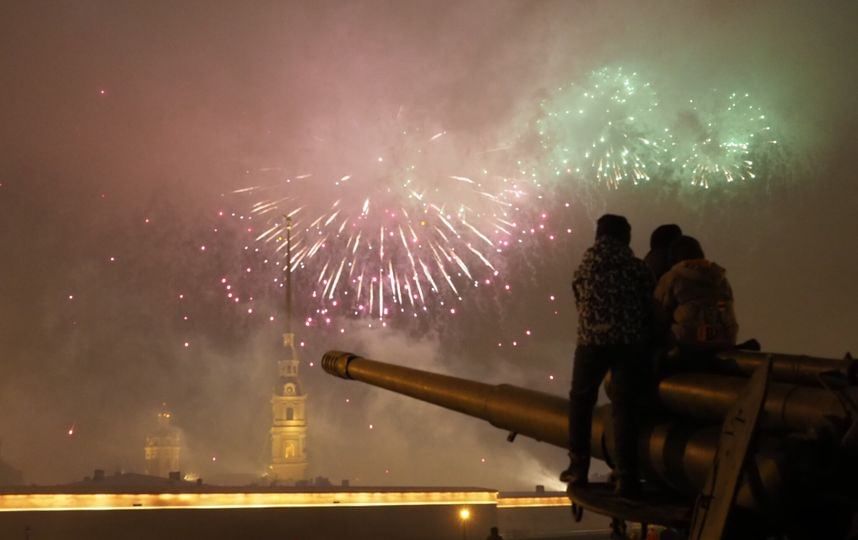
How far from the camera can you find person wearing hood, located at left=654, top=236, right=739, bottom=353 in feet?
15.4

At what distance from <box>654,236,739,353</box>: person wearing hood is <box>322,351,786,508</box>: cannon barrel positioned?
599 mm

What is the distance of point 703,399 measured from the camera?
3752 mm

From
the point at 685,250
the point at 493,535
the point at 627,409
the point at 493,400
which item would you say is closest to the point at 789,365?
the point at 627,409

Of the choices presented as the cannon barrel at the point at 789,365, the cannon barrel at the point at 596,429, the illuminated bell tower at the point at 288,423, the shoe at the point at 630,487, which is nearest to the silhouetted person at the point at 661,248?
the cannon barrel at the point at 596,429

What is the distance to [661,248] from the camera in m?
5.35

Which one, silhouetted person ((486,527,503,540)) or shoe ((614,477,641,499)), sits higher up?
shoe ((614,477,641,499))

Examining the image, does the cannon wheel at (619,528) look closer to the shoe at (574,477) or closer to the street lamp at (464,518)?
the shoe at (574,477)

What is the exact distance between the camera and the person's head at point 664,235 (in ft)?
17.5

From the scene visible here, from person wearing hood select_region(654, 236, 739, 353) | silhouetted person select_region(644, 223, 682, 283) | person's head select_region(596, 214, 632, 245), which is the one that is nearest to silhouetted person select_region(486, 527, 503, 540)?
silhouetted person select_region(644, 223, 682, 283)

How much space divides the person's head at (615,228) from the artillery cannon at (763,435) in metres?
0.86

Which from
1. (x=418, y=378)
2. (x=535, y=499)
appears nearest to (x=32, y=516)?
(x=535, y=499)

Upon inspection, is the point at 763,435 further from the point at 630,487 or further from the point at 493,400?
the point at 493,400

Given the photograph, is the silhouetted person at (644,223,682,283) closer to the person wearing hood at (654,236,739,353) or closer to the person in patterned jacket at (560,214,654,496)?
the person wearing hood at (654,236,739,353)

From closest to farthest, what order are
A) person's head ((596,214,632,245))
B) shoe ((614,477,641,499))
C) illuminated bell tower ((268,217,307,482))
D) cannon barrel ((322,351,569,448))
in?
shoe ((614,477,641,499))
person's head ((596,214,632,245))
cannon barrel ((322,351,569,448))
illuminated bell tower ((268,217,307,482))
